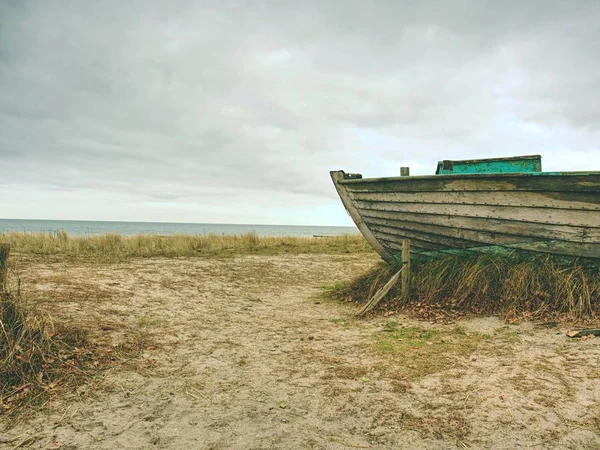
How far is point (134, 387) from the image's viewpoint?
3660mm

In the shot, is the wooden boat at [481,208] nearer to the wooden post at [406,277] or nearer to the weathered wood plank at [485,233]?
the weathered wood plank at [485,233]

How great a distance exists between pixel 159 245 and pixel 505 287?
13376 mm

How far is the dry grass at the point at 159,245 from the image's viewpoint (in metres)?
13.9

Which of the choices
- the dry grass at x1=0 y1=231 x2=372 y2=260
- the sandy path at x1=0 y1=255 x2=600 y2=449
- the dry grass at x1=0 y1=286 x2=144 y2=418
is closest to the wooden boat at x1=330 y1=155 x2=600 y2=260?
the sandy path at x1=0 y1=255 x2=600 y2=449

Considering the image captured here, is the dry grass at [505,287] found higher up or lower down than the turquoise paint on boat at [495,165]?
lower down

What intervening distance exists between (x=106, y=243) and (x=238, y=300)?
9976 mm

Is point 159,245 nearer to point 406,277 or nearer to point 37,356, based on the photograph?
point 406,277

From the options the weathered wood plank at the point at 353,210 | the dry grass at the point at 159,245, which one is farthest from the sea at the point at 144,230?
the weathered wood plank at the point at 353,210

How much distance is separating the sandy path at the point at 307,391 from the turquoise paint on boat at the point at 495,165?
2.78 m

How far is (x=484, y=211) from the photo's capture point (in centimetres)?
612

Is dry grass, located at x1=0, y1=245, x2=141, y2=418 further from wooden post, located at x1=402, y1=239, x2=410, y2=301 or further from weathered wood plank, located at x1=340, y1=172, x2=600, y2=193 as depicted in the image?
weathered wood plank, located at x1=340, y1=172, x2=600, y2=193

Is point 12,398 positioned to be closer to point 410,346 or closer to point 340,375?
point 340,375

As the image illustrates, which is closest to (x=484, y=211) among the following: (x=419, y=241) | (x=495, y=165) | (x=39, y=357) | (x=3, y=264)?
(x=419, y=241)

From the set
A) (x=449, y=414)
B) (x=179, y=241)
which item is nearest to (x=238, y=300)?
(x=449, y=414)
